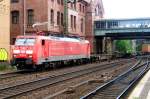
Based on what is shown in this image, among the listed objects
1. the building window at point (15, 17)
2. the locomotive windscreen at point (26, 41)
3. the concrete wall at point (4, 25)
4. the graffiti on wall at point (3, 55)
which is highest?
the building window at point (15, 17)

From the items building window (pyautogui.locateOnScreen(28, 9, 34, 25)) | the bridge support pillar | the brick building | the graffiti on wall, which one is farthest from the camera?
the bridge support pillar

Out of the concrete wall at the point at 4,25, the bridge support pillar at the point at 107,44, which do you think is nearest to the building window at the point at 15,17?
the concrete wall at the point at 4,25

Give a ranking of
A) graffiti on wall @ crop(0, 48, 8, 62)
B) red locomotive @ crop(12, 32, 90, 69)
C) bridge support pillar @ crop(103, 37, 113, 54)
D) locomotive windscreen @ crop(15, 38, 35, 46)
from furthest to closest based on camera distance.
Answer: bridge support pillar @ crop(103, 37, 113, 54) → graffiti on wall @ crop(0, 48, 8, 62) → locomotive windscreen @ crop(15, 38, 35, 46) → red locomotive @ crop(12, 32, 90, 69)

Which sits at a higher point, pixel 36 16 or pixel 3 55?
pixel 36 16

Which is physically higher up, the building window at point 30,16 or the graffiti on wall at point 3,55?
the building window at point 30,16

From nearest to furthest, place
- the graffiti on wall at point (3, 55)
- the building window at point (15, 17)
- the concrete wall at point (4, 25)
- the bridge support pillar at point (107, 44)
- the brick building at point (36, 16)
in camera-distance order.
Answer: the graffiti on wall at point (3, 55) < the concrete wall at point (4, 25) < the brick building at point (36, 16) < the building window at point (15, 17) < the bridge support pillar at point (107, 44)

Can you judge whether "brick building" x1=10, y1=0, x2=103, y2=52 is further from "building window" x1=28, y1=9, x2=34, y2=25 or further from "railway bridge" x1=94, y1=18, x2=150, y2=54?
"railway bridge" x1=94, y1=18, x2=150, y2=54

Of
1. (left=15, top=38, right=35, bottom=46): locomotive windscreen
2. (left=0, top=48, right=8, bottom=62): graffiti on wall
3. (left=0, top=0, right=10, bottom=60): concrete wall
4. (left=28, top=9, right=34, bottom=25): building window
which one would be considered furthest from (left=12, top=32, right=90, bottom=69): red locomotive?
(left=28, top=9, right=34, bottom=25): building window

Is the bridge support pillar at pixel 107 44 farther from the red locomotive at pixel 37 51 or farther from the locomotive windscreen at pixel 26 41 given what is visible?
the locomotive windscreen at pixel 26 41

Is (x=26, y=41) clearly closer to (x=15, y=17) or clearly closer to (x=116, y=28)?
(x=15, y=17)

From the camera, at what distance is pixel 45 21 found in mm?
62156

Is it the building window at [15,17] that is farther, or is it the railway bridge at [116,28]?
the railway bridge at [116,28]

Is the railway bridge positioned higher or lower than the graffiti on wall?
higher

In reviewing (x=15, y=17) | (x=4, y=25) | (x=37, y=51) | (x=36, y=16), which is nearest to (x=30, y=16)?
(x=36, y=16)
